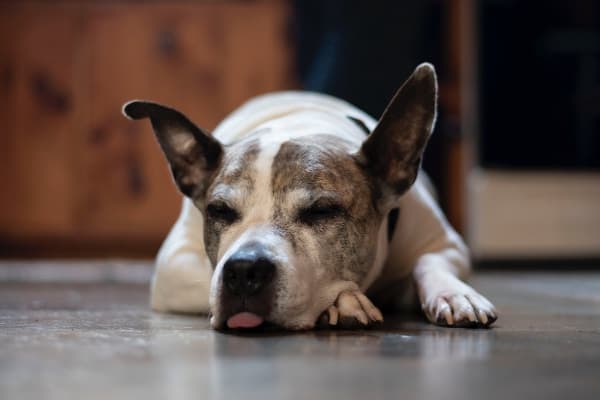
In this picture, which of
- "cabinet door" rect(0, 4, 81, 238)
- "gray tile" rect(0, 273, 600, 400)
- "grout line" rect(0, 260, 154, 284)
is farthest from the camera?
"cabinet door" rect(0, 4, 81, 238)

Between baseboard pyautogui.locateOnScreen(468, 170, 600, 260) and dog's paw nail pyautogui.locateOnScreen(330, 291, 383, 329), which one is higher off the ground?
baseboard pyautogui.locateOnScreen(468, 170, 600, 260)

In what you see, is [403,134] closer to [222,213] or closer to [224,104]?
[222,213]

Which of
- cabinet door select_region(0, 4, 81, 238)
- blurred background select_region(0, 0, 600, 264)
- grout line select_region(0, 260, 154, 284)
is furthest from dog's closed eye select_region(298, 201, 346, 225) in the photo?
cabinet door select_region(0, 4, 81, 238)

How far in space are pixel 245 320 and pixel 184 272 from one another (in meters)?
0.49

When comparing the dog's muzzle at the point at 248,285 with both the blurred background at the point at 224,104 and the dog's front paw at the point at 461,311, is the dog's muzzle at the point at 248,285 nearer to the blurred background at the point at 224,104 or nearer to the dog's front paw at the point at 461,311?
the dog's front paw at the point at 461,311

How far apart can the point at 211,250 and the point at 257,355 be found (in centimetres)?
58

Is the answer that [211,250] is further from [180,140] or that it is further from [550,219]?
[550,219]

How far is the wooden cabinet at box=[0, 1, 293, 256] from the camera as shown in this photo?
193 inches

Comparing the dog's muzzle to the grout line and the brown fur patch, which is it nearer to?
the brown fur patch

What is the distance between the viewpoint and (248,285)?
1.58m

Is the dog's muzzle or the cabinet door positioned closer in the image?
the dog's muzzle

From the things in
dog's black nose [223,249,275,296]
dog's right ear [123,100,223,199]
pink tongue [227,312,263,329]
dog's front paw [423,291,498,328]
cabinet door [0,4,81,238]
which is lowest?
pink tongue [227,312,263,329]

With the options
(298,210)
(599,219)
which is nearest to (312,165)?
(298,210)

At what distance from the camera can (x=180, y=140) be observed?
6.66 ft
